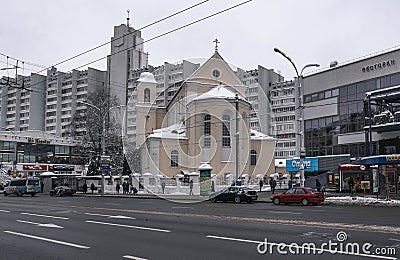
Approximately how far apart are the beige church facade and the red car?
2118cm

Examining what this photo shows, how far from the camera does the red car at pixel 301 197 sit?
95.1 feet

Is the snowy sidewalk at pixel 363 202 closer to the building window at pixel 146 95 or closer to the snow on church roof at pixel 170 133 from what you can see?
the snow on church roof at pixel 170 133

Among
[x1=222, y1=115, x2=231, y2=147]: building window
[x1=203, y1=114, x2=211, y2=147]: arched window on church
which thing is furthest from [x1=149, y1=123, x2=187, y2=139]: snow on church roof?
[x1=222, y1=115, x2=231, y2=147]: building window

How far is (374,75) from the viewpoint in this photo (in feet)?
154

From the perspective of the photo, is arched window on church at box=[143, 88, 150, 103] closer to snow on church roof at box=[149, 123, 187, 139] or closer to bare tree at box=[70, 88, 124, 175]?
bare tree at box=[70, 88, 124, 175]

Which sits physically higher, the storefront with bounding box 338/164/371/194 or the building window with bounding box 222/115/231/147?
the building window with bounding box 222/115/231/147

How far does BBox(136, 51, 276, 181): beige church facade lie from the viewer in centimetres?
5403

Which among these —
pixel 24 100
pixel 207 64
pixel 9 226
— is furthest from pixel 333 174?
pixel 24 100

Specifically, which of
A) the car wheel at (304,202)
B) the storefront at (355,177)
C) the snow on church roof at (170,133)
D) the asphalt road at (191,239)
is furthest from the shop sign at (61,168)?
the asphalt road at (191,239)

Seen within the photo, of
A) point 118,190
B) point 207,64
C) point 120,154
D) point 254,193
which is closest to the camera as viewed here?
point 254,193

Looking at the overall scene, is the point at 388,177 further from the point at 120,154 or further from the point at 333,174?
the point at 120,154

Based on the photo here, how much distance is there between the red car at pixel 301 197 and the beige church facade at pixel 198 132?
21185mm

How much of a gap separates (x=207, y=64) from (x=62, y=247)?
57.2 metres

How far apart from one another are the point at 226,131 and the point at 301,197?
2722 centimetres
